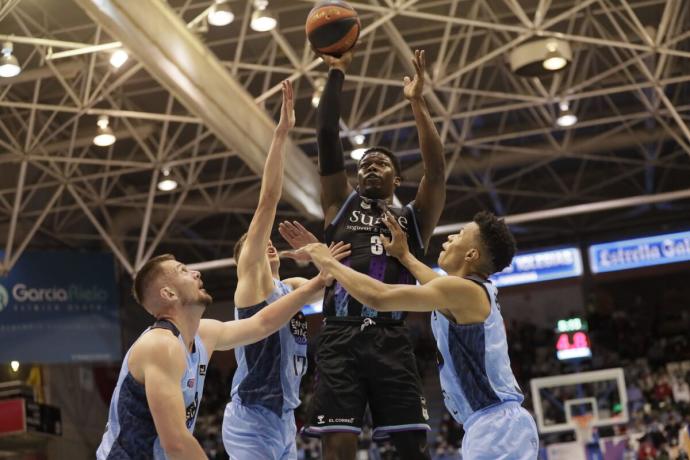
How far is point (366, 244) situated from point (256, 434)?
4.33ft

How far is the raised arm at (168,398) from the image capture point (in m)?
5.03

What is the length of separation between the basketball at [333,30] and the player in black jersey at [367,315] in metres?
0.08

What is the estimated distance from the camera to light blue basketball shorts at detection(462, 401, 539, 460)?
573 cm

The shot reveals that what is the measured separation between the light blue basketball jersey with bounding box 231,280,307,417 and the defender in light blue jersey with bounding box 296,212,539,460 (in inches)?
42.9

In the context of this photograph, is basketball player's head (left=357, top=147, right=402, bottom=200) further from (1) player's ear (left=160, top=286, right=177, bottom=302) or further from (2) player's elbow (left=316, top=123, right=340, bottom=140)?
(1) player's ear (left=160, top=286, right=177, bottom=302)

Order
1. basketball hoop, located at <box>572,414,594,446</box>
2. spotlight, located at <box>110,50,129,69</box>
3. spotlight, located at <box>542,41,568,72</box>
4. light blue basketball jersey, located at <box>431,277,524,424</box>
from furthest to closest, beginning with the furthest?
basketball hoop, located at <box>572,414,594,446</box> → spotlight, located at <box>542,41,568,72</box> → spotlight, located at <box>110,50,129,69</box> → light blue basketball jersey, located at <box>431,277,524,424</box>

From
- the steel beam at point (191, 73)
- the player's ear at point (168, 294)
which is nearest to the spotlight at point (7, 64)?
the steel beam at point (191, 73)

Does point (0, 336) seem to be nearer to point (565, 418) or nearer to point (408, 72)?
point (408, 72)

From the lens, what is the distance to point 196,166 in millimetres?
25984

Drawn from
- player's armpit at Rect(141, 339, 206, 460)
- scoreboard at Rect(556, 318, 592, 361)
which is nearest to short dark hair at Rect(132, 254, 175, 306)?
player's armpit at Rect(141, 339, 206, 460)

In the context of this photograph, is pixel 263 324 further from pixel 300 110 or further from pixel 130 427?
pixel 300 110

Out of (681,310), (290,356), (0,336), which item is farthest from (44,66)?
(681,310)

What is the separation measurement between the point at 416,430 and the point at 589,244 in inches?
942

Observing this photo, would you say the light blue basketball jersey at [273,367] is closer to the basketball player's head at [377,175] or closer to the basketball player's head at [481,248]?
the basketball player's head at [377,175]
